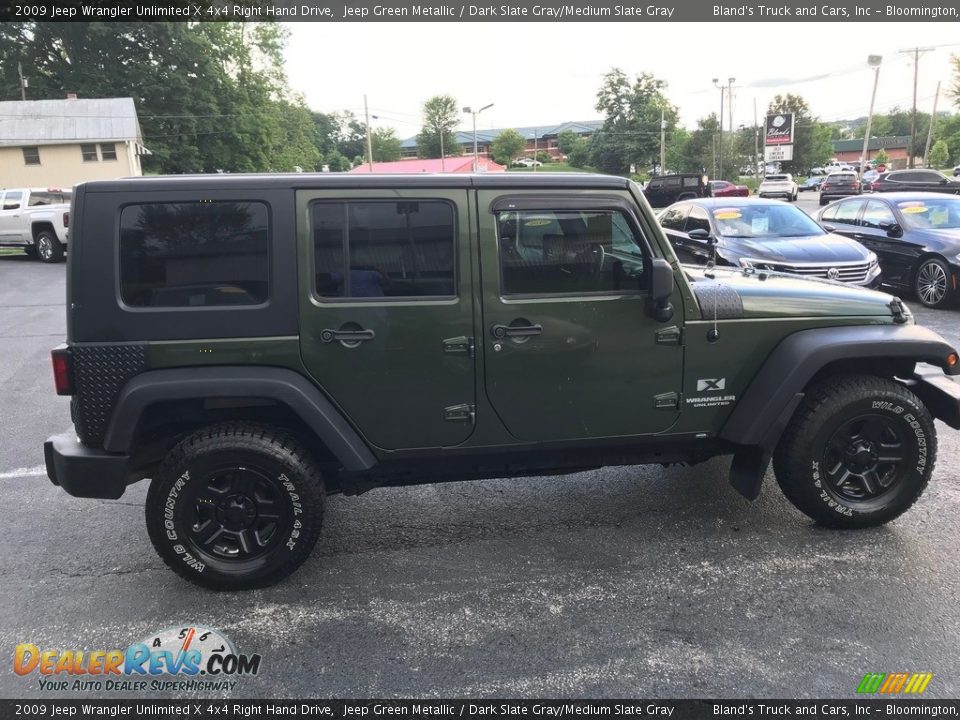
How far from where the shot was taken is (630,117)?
70.9 m

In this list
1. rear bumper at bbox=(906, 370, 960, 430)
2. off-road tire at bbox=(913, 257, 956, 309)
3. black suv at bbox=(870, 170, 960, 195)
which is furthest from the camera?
black suv at bbox=(870, 170, 960, 195)

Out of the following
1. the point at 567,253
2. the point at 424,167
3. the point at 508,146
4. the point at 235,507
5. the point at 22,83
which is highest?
the point at 22,83

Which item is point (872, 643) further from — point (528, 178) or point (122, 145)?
point (122, 145)

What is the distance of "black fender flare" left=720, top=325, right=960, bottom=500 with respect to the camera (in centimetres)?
355

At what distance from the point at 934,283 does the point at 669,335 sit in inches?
306

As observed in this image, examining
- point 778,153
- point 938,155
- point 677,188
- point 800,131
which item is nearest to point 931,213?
point 677,188

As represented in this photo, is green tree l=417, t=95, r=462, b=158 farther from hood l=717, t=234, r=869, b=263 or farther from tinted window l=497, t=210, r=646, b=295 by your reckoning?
tinted window l=497, t=210, r=646, b=295

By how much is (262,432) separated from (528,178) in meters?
1.79

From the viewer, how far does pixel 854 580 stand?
334 centimetres

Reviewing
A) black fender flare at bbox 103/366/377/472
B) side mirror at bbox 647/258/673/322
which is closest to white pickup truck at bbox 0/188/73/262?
black fender flare at bbox 103/366/377/472

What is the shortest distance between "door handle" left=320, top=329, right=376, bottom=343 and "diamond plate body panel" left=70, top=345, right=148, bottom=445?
0.81 meters

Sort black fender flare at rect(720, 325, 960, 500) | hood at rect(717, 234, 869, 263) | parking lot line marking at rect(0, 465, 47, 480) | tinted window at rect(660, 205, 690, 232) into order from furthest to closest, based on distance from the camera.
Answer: tinted window at rect(660, 205, 690, 232)
hood at rect(717, 234, 869, 263)
parking lot line marking at rect(0, 465, 47, 480)
black fender flare at rect(720, 325, 960, 500)

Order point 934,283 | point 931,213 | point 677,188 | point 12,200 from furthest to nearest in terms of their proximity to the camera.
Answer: point 677,188 → point 12,200 → point 931,213 → point 934,283

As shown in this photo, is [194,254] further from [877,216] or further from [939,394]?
[877,216]
